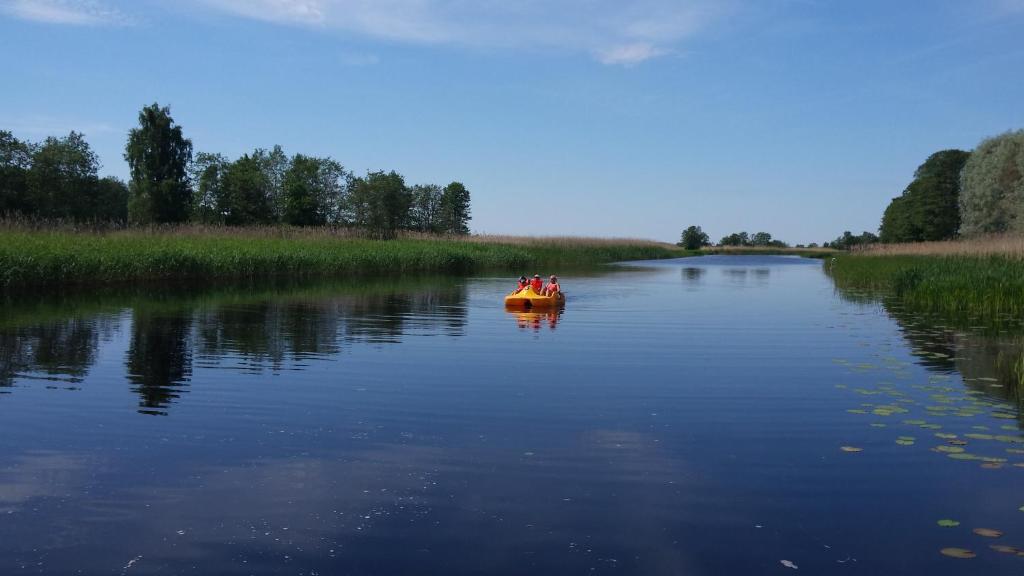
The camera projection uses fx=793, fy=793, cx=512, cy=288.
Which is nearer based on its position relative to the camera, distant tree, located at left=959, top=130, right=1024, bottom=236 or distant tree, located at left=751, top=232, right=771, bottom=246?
distant tree, located at left=959, top=130, right=1024, bottom=236

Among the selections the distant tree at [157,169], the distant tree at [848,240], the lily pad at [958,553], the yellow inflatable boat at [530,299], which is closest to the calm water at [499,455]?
the lily pad at [958,553]

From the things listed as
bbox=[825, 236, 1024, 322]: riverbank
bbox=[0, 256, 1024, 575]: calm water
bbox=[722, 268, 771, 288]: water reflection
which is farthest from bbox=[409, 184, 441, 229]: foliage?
bbox=[0, 256, 1024, 575]: calm water

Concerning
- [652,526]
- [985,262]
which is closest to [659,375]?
[652,526]

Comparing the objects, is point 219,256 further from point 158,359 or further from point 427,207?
point 427,207

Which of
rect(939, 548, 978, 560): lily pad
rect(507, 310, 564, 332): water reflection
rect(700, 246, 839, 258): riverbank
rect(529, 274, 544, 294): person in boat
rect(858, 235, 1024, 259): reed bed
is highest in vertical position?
rect(700, 246, 839, 258): riverbank

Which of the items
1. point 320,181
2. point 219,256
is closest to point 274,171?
point 320,181

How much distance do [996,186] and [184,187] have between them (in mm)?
67155

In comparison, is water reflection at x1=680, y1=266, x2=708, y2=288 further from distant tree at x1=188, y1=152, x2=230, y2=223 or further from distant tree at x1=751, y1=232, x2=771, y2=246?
distant tree at x1=751, y1=232, x2=771, y2=246

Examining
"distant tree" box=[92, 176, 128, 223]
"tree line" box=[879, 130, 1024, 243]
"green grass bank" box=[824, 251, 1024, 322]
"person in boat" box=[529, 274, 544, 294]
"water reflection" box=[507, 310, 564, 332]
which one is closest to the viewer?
"water reflection" box=[507, 310, 564, 332]

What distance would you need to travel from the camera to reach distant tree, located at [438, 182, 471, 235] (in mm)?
106375

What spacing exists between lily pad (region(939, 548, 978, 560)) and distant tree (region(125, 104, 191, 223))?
2885 inches

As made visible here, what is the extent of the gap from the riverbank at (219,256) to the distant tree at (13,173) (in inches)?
996

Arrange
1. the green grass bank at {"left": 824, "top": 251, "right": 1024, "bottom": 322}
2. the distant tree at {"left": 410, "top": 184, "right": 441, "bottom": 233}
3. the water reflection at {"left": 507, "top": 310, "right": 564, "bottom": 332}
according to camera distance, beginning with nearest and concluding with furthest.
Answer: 1. the water reflection at {"left": 507, "top": 310, "right": 564, "bottom": 332}
2. the green grass bank at {"left": 824, "top": 251, "right": 1024, "bottom": 322}
3. the distant tree at {"left": 410, "top": 184, "right": 441, "bottom": 233}

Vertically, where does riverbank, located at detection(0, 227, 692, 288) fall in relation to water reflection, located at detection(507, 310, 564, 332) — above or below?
above
